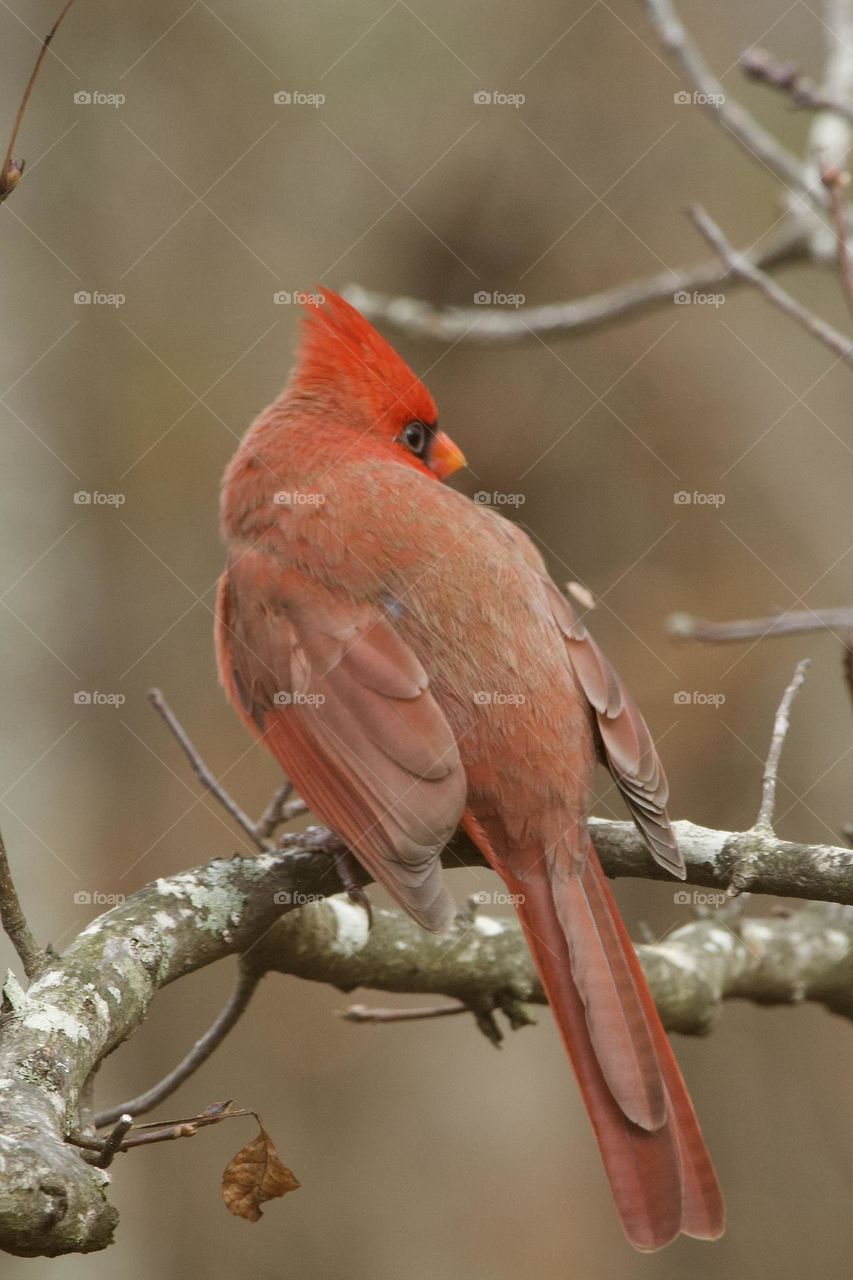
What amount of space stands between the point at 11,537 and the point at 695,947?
2.76 m

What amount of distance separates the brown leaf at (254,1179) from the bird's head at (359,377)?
206 centimetres

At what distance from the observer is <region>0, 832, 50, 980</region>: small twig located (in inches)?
79.7

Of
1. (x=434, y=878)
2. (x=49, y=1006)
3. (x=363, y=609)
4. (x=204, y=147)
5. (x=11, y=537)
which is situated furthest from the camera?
(x=204, y=147)

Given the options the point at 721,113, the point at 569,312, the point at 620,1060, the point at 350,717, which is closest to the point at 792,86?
the point at 721,113

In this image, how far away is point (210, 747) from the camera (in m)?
5.52

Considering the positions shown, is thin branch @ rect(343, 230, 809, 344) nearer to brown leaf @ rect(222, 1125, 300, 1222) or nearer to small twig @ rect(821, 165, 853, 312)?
small twig @ rect(821, 165, 853, 312)

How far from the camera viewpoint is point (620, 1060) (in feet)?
9.14

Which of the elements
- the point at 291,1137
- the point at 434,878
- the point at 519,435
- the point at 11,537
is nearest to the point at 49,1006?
the point at 434,878

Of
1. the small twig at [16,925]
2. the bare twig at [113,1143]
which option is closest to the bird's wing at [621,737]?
the small twig at [16,925]

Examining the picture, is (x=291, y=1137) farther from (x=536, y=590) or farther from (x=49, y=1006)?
(x=49, y=1006)

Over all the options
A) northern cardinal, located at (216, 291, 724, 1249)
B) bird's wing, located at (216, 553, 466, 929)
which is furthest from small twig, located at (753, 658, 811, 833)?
bird's wing, located at (216, 553, 466, 929)

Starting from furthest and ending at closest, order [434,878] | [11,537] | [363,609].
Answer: [11,537]
[363,609]
[434,878]

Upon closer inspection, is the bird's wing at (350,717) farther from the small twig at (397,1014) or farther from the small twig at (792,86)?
the small twig at (792,86)

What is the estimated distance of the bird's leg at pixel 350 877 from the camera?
2.86m
